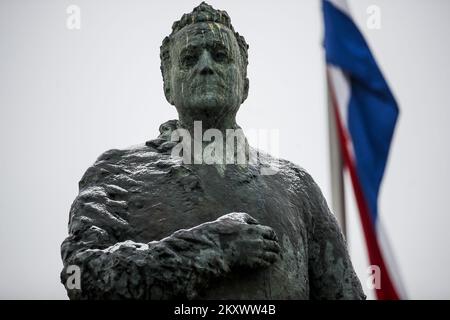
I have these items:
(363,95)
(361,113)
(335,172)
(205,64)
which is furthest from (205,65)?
(363,95)

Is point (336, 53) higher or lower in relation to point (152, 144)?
higher

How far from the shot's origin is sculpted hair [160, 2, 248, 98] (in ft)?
18.8

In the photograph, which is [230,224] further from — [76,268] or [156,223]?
[76,268]

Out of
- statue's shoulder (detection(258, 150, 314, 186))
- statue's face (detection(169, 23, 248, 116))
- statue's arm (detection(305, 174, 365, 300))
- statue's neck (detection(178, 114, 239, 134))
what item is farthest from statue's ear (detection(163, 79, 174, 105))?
statue's arm (detection(305, 174, 365, 300))

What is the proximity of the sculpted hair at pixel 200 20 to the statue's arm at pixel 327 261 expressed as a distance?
1.14 metres

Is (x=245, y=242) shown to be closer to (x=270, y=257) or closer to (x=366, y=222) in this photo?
(x=270, y=257)

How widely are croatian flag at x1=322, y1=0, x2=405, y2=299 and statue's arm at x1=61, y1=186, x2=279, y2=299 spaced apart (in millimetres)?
6055

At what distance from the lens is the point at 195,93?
5.46 m

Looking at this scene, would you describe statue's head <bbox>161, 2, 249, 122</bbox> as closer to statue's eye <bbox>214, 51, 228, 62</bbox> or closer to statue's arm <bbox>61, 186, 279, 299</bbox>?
statue's eye <bbox>214, 51, 228, 62</bbox>

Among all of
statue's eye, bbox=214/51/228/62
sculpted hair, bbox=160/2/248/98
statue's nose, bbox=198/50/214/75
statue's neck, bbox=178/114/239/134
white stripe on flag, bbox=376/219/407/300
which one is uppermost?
sculpted hair, bbox=160/2/248/98

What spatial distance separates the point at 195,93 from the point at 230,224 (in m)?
1.10

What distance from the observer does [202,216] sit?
5.13 metres
